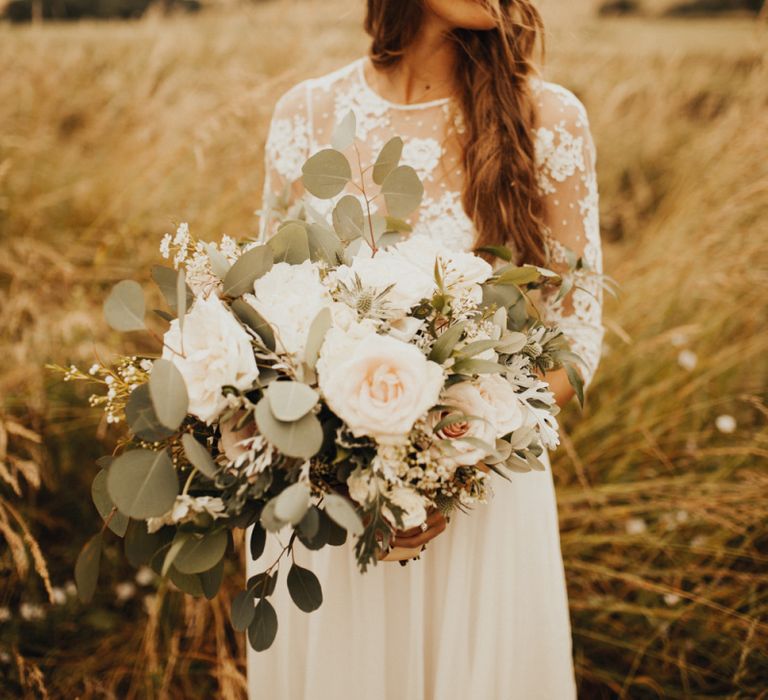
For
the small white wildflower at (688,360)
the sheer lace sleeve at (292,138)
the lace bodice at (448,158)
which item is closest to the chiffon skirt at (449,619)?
the lace bodice at (448,158)

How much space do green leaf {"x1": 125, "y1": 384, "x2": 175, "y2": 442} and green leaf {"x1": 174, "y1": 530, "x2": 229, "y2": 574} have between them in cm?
16

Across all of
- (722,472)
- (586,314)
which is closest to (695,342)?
(722,472)

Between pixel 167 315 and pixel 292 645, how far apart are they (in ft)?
2.87

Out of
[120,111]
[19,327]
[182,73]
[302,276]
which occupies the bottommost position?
[19,327]

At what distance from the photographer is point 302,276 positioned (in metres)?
0.90

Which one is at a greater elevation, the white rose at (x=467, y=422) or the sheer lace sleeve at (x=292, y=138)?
the sheer lace sleeve at (x=292, y=138)

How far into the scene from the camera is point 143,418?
825 mm

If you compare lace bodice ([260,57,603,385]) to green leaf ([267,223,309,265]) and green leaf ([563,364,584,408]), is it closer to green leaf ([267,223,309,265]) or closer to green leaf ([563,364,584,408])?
green leaf ([563,364,584,408])

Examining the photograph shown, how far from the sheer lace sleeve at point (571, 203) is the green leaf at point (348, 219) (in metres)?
0.52

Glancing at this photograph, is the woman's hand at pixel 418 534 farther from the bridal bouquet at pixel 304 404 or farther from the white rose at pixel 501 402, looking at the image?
the white rose at pixel 501 402

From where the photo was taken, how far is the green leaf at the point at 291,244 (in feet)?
3.21

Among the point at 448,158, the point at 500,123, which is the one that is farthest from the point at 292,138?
the point at 500,123

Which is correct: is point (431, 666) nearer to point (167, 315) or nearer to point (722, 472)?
point (167, 315)

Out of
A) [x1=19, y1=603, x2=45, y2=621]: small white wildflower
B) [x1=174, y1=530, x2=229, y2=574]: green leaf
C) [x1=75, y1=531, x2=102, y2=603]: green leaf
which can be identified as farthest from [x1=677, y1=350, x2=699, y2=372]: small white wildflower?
[x1=19, y1=603, x2=45, y2=621]: small white wildflower
